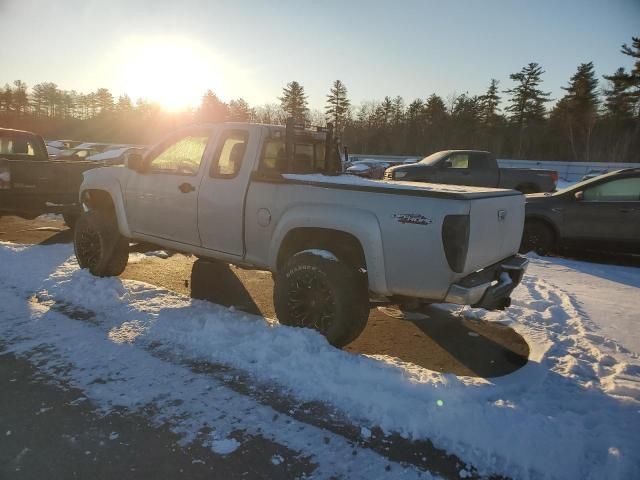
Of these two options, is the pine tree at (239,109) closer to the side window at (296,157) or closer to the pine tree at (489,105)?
the pine tree at (489,105)

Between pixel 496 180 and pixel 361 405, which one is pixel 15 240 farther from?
pixel 496 180

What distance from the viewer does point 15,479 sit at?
6.92ft

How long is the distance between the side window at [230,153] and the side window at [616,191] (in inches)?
255

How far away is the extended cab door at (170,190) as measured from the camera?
15.2ft

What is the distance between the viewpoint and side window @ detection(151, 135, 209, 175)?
15.4ft

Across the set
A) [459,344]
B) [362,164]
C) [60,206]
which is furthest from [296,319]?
[362,164]

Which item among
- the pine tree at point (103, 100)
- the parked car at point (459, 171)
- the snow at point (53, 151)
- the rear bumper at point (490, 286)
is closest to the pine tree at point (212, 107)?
the pine tree at point (103, 100)

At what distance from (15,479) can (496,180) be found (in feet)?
44.3

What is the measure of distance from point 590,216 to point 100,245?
305 inches

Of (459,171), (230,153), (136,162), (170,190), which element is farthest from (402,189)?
(459,171)

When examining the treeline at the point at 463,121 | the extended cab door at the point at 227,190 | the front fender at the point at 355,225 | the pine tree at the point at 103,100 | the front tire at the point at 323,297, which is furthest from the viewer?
the pine tree at the point at 103,100

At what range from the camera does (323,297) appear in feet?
12.1

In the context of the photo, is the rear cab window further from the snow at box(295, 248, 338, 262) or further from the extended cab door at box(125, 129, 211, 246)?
the snow at box(295, 248, 338, 262)

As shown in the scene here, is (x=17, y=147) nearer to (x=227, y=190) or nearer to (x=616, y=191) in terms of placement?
(x=227, y=190)
